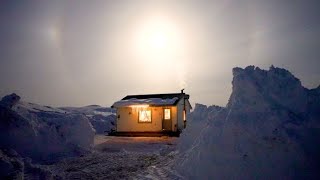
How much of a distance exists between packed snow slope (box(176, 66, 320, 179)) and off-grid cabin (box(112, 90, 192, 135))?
18934 mm

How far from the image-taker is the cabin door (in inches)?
1130

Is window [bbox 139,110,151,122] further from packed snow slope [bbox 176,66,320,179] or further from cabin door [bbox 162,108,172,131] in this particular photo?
packed snow slope [bbox 176,66,320,179]

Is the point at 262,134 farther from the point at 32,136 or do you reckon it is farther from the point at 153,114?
the point at 153,114

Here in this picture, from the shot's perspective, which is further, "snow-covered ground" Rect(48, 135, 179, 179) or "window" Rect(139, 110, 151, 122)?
"window" Rect(139, 110, 151, 122)

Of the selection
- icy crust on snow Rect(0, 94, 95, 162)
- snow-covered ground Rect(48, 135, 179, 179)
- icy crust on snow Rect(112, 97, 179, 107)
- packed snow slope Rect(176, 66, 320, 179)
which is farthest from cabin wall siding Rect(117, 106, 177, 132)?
packed snow slope Rect(176, 66, 320, 179)

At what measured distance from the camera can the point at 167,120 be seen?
94.7 ft

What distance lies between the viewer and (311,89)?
Answer: 29.2 feet

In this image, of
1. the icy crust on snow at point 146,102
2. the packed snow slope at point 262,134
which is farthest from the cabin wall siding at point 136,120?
the packed snow slope at point 262,134

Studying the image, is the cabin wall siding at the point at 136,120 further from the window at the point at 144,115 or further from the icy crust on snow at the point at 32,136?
the icy crust on snow at the point at 32,136

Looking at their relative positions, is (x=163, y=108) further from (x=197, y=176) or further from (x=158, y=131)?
(x=197, y=176)

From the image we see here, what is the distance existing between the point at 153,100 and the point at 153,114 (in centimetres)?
145

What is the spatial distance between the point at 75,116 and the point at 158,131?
44.1 ft

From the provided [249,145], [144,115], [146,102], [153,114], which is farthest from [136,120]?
[249,145]

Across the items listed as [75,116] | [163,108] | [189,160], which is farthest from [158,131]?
[189,160]
